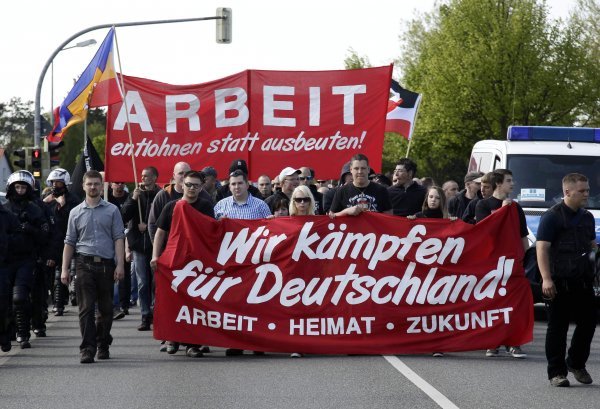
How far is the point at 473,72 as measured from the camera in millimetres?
52531

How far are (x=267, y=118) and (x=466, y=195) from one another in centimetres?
288

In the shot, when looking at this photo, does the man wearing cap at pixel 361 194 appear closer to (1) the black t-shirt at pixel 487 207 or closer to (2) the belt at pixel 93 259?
(1) the black t-shirt at pixel 487 207

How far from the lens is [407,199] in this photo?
15.9 m

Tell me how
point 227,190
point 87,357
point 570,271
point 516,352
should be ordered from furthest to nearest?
point 227,190
point 516,352
point 87,357
point 570,271

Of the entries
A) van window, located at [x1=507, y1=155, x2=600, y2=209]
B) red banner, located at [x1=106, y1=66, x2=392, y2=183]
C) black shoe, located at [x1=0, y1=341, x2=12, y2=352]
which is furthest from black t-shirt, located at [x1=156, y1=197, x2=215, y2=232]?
van window, located at [x1=507, y1=155, x2=600, y2=209]

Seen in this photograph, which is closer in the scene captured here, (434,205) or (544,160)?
(434,205)

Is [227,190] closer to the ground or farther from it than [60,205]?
farther from it

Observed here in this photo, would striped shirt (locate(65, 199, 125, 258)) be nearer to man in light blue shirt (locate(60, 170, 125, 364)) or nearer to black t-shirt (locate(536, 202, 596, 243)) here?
man in light blue shirt (locate(60, 170, 125, 364))

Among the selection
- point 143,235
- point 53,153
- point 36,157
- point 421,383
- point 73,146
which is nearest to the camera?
point 421,383

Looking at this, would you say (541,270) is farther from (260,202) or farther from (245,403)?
(260,202)

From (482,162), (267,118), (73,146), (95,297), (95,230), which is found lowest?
(73,146)

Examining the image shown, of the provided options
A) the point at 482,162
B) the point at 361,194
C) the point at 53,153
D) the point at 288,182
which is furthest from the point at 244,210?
the point at 53,153

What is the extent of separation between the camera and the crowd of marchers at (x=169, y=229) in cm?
1078

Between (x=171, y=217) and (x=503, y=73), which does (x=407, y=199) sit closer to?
(x=171, y=217)
